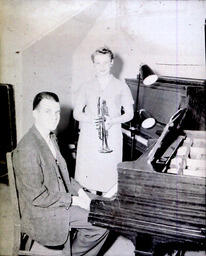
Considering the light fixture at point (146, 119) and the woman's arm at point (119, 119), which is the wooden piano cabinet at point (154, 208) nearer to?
the woman's arm at point (119, 119)

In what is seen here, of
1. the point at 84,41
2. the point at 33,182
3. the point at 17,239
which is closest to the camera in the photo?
the point at 33,182

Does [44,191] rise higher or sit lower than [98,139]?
lower

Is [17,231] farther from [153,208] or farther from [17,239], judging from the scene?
[153,208]

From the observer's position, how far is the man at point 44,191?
2094 millimetres

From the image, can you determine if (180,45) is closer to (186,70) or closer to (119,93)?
(186,70)

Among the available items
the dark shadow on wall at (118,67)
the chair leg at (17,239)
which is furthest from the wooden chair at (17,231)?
the dark shadow on wall at (118,67)

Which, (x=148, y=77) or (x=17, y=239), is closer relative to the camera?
(x=17, y=239)

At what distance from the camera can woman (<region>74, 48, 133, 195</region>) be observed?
301cm

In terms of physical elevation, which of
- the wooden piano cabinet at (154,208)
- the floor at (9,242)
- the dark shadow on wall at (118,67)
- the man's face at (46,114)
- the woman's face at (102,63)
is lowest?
the floor at (9,242)

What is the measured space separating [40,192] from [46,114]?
0.55 m

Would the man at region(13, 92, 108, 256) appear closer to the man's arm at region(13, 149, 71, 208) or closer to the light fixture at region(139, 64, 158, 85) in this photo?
the man's arm at region(13, 149, 71, 208)

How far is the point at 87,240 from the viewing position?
2.37 m

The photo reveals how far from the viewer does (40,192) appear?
2107mm

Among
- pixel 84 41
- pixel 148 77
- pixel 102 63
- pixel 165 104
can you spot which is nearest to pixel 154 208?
pixel 148 77
